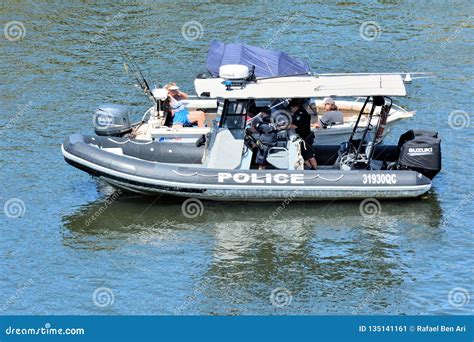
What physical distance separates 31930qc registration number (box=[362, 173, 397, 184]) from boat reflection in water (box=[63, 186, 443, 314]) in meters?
0.55

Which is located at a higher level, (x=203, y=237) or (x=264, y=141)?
(x=264, y=141)

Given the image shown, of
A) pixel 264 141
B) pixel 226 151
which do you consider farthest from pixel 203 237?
pixel 264 141

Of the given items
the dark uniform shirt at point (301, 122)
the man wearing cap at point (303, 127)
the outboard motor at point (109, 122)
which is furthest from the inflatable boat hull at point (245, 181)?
the outboard motor at point (109, 122)

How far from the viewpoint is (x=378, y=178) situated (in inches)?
676

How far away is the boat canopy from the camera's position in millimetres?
17109

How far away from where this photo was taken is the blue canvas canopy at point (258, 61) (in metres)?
20.3

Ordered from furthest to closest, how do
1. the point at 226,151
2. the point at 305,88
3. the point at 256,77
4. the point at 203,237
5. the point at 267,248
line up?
1. the point at 256,77
2. the point at 226,151
3. the point at 305,88
4. the point at 203,237
5. the point at 267,248

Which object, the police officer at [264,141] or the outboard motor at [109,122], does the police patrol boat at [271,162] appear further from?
the outboard motor at [109,122]

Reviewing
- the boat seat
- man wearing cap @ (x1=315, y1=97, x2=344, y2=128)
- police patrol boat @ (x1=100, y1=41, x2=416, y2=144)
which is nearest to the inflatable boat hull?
Answer: the boat seat

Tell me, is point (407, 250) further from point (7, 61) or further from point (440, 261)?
point (7, 61)

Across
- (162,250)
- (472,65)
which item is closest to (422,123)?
(472,65)

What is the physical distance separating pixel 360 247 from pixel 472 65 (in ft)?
37.7

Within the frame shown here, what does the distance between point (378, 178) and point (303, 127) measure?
5.69 feet

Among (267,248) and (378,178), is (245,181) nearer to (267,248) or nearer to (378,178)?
(267,248)
